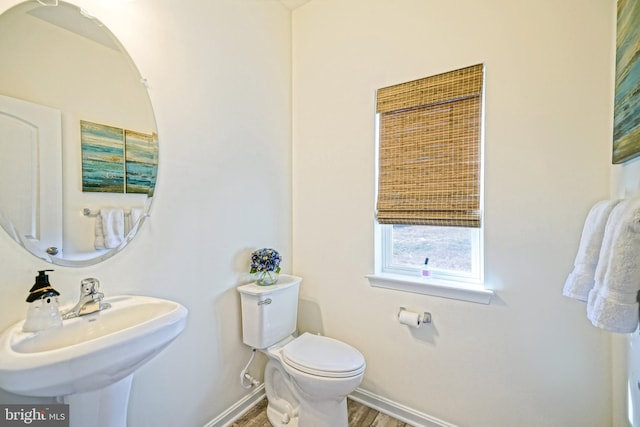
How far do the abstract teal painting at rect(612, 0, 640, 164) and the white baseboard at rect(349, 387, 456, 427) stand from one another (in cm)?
160

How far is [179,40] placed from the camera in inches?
57.6

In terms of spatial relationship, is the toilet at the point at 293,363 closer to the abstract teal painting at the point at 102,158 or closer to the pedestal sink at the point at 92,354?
the pedestal sink at the point at 92,354

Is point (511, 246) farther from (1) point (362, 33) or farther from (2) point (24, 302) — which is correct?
(2) point (24, 302)

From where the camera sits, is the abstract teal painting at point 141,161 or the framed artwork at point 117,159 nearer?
the framed artwork at point 117,159

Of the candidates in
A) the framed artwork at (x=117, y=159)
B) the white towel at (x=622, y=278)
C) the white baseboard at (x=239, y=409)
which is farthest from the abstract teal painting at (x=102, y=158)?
the white towel at (x=622, y=278)

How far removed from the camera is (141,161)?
1.31m

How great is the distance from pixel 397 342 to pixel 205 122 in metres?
1.76

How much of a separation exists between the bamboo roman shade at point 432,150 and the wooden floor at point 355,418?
1.24 metres

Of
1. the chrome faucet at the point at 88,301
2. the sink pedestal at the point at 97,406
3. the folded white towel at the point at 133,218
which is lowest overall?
the sink pedestal at the point at 97,406

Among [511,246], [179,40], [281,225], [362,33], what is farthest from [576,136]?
[179,40]

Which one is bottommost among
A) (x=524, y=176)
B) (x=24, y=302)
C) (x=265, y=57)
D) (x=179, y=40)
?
(x=24, y=302)

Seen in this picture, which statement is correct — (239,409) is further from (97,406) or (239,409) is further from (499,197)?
(499,197)

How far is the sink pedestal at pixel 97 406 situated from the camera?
1018mm

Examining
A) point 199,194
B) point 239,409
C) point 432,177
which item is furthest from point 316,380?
point 432,177
